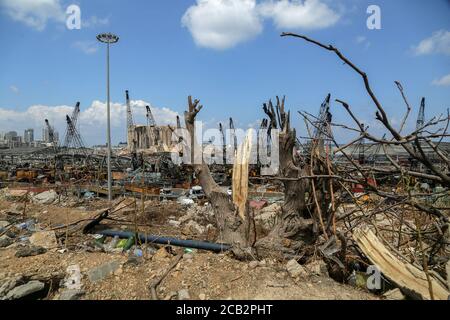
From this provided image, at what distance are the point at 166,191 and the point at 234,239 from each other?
415 inches

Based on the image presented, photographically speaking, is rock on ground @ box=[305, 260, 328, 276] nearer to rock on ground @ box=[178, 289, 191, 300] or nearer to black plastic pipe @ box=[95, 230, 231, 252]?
black plastic pipe @ box=[95, 230, 231, 252]

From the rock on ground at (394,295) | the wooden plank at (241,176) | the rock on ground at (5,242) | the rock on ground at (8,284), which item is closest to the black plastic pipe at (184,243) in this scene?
the wooden plank at (241,176)

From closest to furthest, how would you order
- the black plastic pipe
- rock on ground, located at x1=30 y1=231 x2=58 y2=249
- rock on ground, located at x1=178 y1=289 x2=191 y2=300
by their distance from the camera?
rock on ground, located at x1=178 y1=289 x2=191 y2=300 < the black plastic pipe < rock on ground, located at x1=30 y1=231 x2=58 y2=249

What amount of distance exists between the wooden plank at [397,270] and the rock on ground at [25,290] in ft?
12.1

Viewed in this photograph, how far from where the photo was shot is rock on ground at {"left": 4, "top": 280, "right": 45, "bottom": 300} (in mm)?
3227

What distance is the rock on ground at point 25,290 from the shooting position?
127 inches

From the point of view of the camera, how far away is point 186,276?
11.6 feet

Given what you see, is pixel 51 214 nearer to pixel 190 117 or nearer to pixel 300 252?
pixel 190 117

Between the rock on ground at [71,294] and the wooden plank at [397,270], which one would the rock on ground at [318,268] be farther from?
the rock on ground at [71,294]

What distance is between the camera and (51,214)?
904cm

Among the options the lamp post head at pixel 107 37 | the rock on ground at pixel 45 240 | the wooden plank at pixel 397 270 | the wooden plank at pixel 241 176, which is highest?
the lamp post head at pixel 107 37

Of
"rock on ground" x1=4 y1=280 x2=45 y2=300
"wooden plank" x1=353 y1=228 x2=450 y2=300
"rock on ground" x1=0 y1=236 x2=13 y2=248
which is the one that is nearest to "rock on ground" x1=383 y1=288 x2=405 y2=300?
"wooden plank" x1=353 y1=228 x2=450 y2=300

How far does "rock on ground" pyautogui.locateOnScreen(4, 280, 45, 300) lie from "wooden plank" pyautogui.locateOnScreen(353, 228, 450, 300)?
12.1ft
